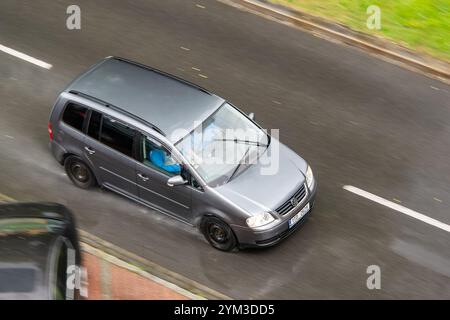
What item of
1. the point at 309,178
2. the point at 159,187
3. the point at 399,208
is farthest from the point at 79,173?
the point at 399,208

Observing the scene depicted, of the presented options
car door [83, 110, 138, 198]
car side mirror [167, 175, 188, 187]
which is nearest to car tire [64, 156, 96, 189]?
car door [83, 110, 138, 198]

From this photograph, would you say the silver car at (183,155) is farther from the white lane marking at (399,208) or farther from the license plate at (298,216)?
the white lane marking at (399,208)

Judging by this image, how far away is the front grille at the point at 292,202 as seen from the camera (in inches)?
483

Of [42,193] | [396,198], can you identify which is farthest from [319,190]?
[42,193]

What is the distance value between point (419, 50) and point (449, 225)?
475 cm

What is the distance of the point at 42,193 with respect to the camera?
1359 centimetres

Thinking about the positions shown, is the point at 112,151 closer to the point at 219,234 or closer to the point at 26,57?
the point at 219,234

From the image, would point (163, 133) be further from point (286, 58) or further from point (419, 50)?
point (419, 50)

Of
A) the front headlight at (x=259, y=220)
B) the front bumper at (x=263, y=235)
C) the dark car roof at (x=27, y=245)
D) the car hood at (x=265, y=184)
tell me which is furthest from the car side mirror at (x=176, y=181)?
the dark car roof at (x=27, y=245)

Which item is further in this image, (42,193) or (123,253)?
(42,193)

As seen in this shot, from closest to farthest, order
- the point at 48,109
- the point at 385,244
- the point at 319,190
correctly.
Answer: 1. the point at 385,244
2. the point at 319,190
3. the point at 48,109

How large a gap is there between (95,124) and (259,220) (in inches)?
120

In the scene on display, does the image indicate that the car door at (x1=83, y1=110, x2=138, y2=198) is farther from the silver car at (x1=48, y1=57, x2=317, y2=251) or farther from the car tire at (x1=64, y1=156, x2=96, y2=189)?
the car tire at (x1=64, y1=156, x2=96, y2=189)

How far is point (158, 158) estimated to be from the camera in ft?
41.0
